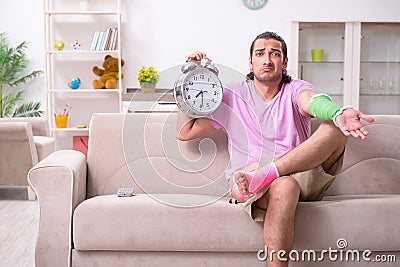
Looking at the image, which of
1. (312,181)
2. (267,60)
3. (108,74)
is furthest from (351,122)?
(108,74)

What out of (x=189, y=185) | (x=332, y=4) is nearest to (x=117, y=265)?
(x=189, y=185)

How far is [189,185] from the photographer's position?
2.91m

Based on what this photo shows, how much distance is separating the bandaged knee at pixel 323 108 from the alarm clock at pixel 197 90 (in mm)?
384

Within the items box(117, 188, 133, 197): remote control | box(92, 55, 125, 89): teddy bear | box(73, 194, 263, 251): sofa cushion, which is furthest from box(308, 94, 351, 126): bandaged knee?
box(92, 55, 125, 89): teddy bear

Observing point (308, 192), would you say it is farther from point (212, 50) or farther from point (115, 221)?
point (212, 50)

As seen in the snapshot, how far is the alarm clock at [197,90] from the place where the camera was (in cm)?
260

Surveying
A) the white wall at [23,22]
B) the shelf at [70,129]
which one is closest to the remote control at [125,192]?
the shelf at [70,129]

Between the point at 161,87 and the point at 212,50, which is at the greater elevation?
the point at 212,50

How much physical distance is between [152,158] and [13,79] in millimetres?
3937

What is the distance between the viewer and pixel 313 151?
249 centimetres

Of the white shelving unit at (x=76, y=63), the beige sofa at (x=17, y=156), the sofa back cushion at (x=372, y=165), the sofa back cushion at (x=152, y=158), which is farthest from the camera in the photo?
the white shelving unit at (x=76, y=63)

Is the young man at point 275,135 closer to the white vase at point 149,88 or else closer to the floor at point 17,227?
the white vase at point 149,88

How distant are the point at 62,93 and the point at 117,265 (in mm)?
4239

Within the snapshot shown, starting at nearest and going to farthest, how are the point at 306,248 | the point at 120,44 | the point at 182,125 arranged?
1. the point at 306,248
2. the point at 182,125
3. the point at 120,44
